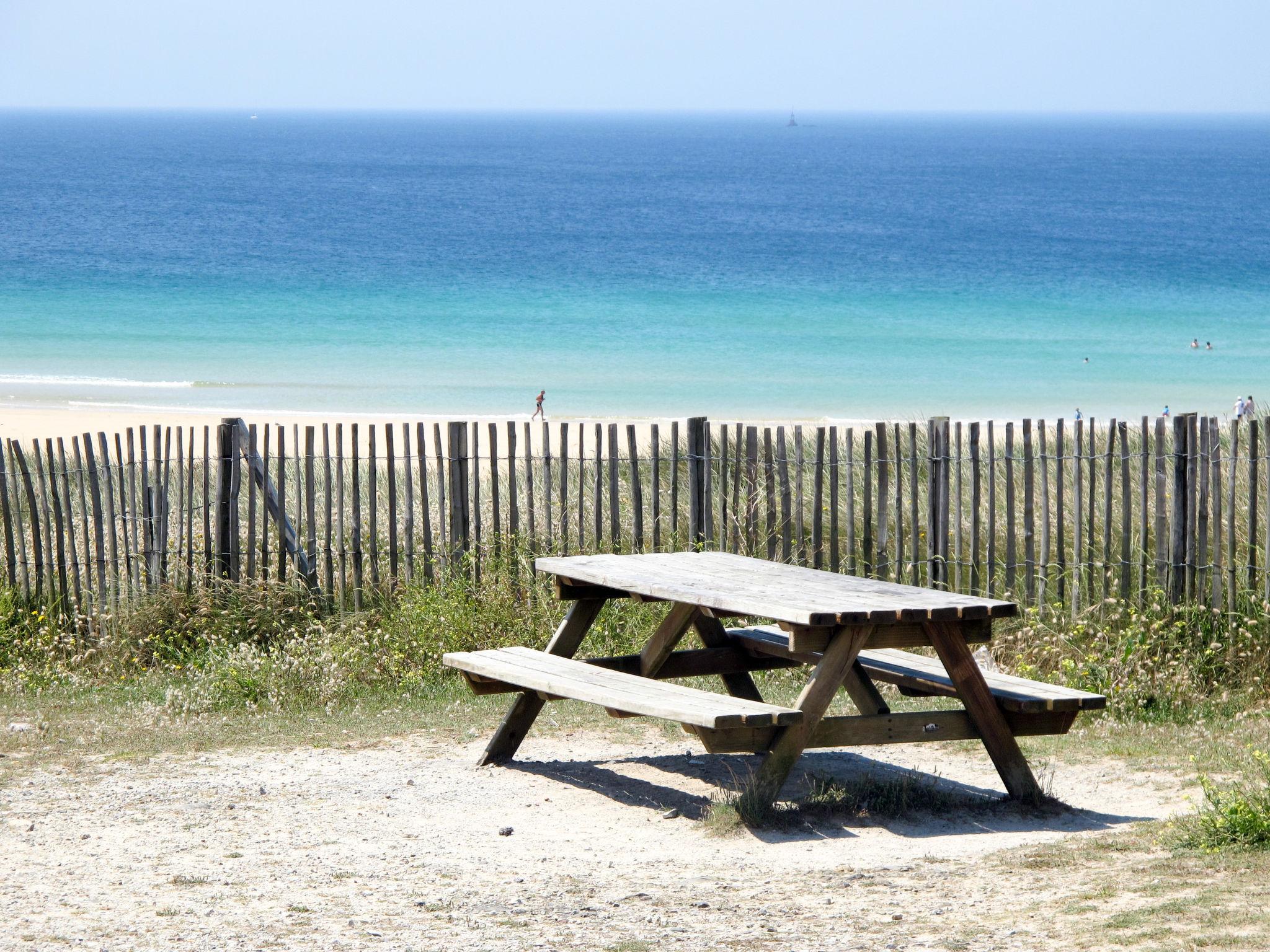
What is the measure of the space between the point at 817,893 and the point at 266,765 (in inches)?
117

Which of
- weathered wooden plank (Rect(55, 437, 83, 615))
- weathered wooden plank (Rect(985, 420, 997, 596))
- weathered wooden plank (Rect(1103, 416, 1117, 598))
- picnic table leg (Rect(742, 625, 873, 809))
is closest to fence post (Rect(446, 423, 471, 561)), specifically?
weathered wooden plank (Rect(55, 437, 83, 615))

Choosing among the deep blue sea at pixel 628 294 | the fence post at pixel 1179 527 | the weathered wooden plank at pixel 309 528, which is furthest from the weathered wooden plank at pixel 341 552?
the deep blue sea at pixel 628 294

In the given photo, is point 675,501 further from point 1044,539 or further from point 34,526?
point 34,526

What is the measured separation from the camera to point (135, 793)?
5965 mm

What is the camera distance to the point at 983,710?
18.5 feet

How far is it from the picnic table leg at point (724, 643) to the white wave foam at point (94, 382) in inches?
1100

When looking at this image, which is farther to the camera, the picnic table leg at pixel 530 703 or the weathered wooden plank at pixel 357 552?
the weathered wooden plank at pixel 357 552

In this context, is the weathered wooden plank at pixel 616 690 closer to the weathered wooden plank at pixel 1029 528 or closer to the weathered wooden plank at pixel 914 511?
the weathered wooden plank at pixel 914 511

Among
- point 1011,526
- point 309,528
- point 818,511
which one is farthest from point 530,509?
point 1011,526

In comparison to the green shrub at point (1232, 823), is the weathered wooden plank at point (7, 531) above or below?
above

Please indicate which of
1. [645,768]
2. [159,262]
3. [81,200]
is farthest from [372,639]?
[81,200]

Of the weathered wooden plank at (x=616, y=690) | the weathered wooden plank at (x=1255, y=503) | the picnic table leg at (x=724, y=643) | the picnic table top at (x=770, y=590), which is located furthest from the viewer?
the weathered wooden plank at (x=1255, y=503)

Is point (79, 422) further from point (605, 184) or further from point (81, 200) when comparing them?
point (605, 184)

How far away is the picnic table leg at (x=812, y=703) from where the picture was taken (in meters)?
5.38
